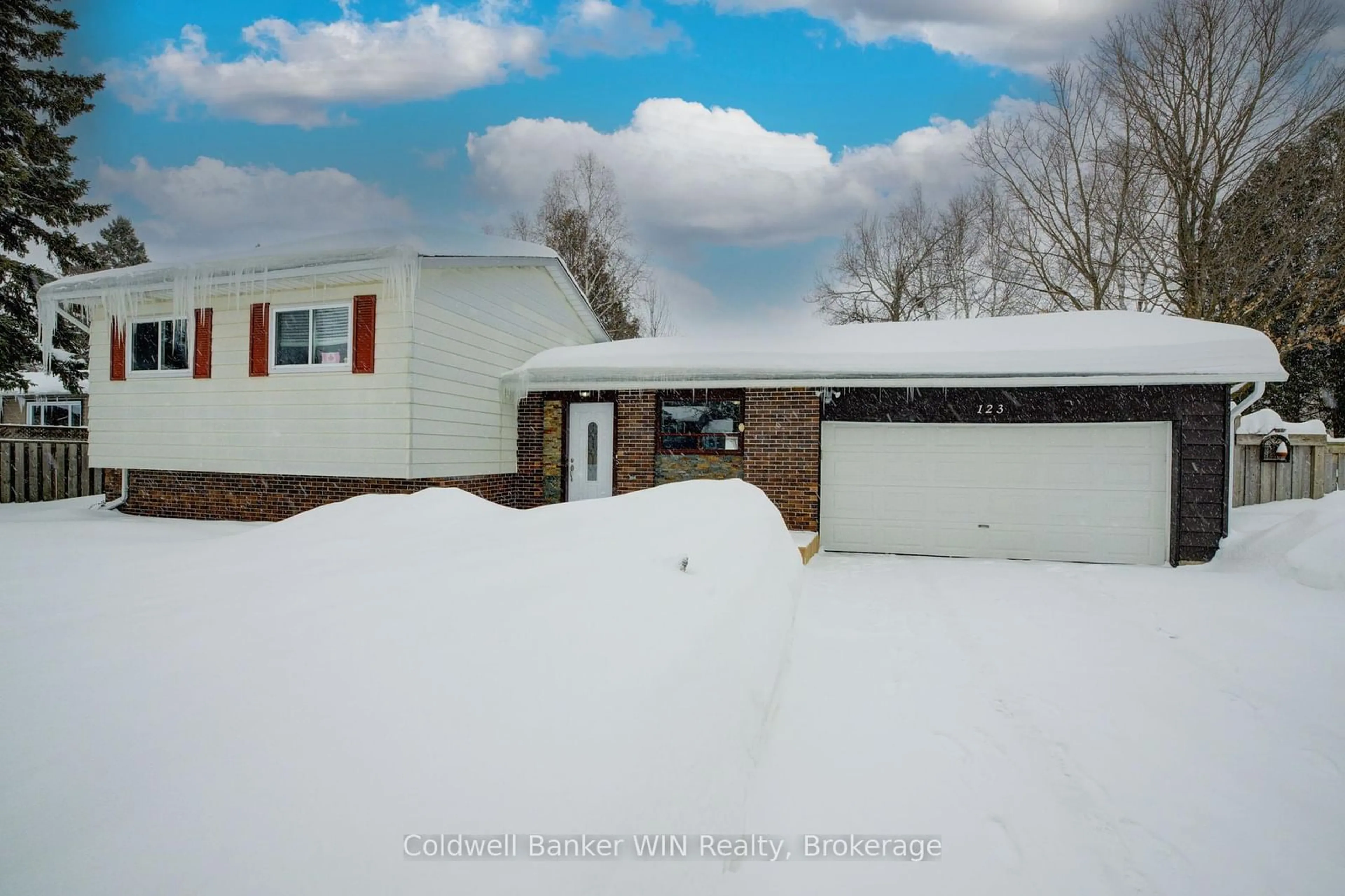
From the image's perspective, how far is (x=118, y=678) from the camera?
166cm

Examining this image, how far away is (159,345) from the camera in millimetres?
9500

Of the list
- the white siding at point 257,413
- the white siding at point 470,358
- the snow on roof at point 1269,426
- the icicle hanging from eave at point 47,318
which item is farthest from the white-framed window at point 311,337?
the snow on roof at point 1269,426

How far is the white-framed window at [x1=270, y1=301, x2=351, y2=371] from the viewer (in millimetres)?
8492

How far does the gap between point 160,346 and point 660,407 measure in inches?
298

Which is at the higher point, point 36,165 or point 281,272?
point 36,165

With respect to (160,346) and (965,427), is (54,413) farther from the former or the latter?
(965,427)

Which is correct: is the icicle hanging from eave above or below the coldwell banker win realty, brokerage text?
above

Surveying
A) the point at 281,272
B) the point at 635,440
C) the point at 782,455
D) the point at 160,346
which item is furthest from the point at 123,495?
the point at 782,455

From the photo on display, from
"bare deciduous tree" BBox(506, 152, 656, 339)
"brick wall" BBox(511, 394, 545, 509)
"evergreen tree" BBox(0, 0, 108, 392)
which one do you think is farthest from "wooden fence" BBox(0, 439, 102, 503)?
"bare deciduous tree" BBox(506, 152, 656, 339)

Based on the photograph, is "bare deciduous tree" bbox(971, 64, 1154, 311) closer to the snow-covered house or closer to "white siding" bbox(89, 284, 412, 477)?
the snow-covered house

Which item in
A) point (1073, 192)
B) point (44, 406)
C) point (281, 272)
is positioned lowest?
point (44, 406)

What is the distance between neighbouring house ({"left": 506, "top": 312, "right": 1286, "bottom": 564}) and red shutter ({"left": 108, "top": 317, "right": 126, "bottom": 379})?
6.08 meters

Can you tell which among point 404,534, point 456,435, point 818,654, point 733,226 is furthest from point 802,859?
point 733,226

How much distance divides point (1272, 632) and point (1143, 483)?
10.8ft
